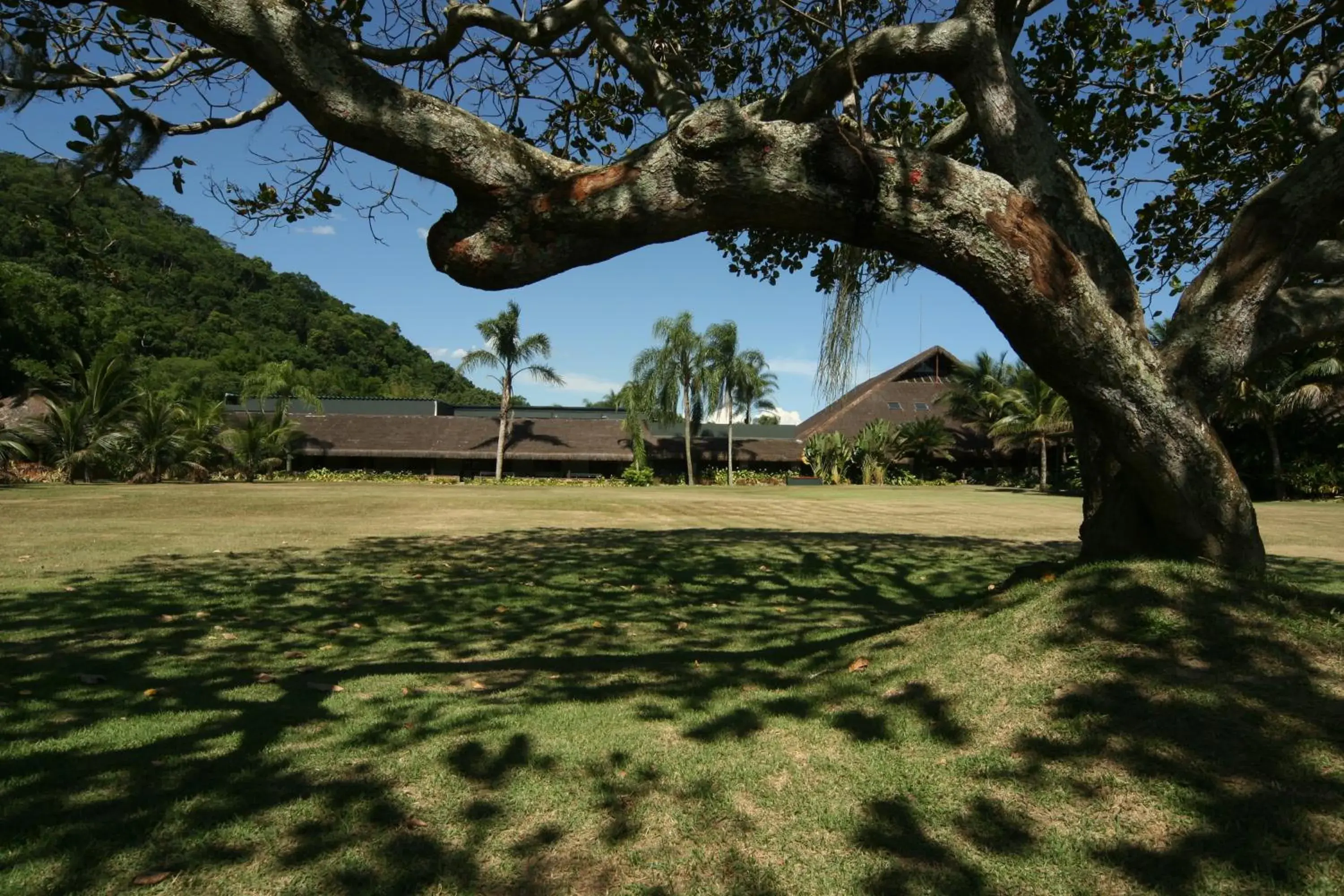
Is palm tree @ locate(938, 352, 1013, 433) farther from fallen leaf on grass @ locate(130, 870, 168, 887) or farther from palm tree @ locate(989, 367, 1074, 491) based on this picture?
fallen leaf on grass @ locate(130, 870, 168, 887)

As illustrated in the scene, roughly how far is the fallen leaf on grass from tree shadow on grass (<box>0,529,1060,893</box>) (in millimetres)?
34

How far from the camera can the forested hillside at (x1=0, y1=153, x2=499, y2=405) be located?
20.0ft

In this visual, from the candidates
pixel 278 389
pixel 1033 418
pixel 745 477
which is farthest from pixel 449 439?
pixel 1033 418

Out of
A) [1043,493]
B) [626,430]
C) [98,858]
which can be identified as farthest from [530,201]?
[626,430]

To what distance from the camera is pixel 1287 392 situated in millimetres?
Result: 28375

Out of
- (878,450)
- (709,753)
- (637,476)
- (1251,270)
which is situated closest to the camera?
(709,753)

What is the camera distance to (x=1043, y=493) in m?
36.6

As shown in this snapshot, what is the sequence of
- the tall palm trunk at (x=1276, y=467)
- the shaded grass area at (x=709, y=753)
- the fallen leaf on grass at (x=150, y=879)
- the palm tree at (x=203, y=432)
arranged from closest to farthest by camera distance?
the fallen leaf on grass at (x=150, y=879) < the shaded grass area at (x=709, y=753) < the tall palm trunk at (x=1276, y=467) < the palm tree at (x=203, y=432)

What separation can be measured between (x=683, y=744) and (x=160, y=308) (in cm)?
6762

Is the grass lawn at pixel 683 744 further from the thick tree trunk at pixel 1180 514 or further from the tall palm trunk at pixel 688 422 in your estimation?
the tall palm trunk at pixel 688 422

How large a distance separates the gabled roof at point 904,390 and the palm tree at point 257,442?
2859 cm

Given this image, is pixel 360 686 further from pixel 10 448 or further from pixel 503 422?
pixel 503 422

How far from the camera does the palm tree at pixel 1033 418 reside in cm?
3756

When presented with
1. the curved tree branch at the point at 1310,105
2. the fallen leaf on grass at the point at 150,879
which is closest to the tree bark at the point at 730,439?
the curved tree branch at the point at 1310,105
